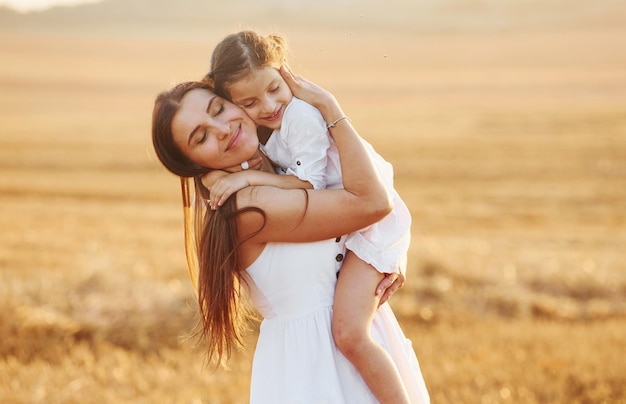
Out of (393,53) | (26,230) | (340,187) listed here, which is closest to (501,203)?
(26,230)

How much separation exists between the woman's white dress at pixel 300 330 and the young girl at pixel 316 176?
6 centimetres

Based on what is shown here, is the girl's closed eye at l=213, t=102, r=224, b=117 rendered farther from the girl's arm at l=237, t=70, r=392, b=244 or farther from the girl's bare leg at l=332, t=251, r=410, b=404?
the girl's bare leg at l=332, t=251, r=410, b=404

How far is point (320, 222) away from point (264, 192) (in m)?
0.23

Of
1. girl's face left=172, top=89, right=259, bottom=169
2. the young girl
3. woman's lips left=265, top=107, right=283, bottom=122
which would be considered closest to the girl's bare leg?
the young girl

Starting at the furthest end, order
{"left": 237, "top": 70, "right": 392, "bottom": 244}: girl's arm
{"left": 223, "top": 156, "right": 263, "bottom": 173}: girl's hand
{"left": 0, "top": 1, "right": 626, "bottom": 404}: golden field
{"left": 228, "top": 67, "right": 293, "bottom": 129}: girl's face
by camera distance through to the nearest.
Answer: {"left": 0, "top": 1, "right": 626, "bottom": 404}: golden field → {"left": 228, "top": 67, "right": 293, "bottom": 129}: girl's face → {"left": 223, "top": 156, "right": 263, "bottom": 173}: girl's hand → {"left": 237, "top": 70, "right": 392, "bottom": 244}: girl's arm

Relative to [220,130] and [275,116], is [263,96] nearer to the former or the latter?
[275,116]

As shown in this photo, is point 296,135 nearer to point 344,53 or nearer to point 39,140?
point 39,140

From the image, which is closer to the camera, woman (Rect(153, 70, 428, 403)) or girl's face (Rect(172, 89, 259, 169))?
woman (Rect(153, 70, 428, 403))

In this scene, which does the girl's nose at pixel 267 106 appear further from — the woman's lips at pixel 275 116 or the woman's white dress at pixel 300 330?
the woman's white dress at pixel 300 330

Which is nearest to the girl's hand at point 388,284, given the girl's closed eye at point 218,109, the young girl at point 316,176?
the young girl at point 316,176

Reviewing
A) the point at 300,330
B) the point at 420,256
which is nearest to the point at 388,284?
the point at 300,330

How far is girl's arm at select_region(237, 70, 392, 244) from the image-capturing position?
10.2 feet

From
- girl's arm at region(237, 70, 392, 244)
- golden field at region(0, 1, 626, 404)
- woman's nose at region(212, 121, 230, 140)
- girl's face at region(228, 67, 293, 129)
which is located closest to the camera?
girl's arm at region(237, 70, 392, 244)

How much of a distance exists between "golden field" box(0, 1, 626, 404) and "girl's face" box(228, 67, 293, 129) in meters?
0.14
